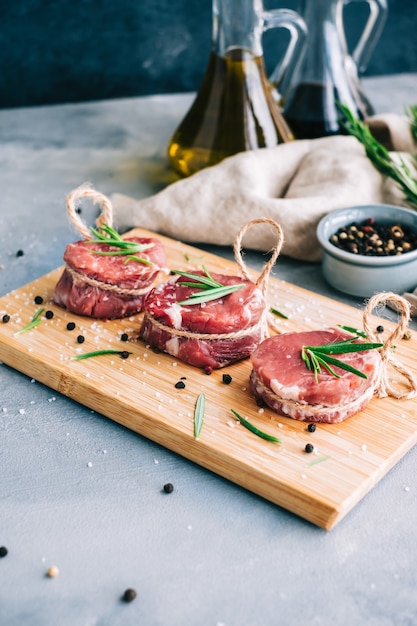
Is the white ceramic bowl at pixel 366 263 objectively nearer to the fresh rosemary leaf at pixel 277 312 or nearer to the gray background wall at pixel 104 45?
the fresh rosemary leaf at pixel 277 312

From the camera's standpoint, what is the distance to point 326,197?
200 centimetres

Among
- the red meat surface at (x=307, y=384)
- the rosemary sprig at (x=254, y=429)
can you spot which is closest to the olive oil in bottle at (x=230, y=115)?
the red meat surface at (x=307, y=384)

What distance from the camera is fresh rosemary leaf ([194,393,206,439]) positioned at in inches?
54.0

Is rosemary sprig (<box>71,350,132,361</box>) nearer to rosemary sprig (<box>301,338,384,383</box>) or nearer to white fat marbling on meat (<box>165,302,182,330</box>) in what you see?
white fat marbling on meat (<box>165,302,182,330</box>)

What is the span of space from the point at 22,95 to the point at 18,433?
1803 mm

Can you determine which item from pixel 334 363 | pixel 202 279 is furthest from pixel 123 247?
pixel 334 363

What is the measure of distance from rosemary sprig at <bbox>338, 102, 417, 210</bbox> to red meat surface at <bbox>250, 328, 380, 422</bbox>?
72cm

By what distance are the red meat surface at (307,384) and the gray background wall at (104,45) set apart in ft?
5.98

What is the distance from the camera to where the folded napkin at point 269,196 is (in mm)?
1995

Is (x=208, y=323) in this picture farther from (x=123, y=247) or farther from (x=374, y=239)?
(x=374, y=239)

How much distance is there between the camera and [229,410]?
1.44 m

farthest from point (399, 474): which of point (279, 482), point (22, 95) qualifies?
point (22, 95)

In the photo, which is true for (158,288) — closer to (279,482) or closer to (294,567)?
(279,482)

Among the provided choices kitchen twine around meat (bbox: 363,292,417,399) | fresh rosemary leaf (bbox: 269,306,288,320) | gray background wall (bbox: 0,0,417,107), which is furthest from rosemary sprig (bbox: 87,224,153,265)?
gray background wall (bbox: 0,0,417,107)
